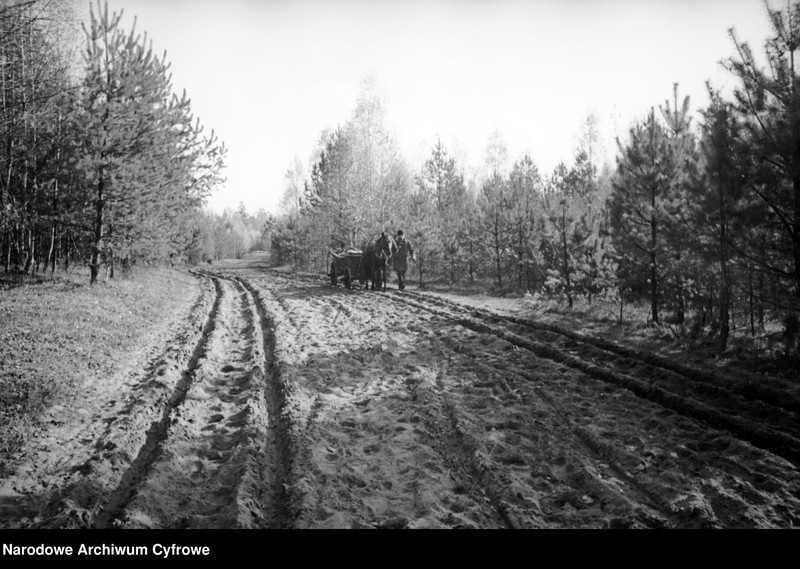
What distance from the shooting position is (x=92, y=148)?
12438mm

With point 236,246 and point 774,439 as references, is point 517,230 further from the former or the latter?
point 236,246

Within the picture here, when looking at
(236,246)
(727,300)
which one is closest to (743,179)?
(727,300)

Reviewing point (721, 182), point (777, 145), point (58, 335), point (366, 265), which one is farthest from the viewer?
Answer: point (366, 265)

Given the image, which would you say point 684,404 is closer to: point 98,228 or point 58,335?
point 58,335

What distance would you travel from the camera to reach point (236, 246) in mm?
72625

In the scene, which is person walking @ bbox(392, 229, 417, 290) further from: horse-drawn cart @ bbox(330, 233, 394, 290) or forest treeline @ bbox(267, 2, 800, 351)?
forest treeline @ bbox(267, 2, 800, 351)

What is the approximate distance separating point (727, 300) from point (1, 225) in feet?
61.0

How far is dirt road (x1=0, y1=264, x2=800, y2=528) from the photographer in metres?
2.98

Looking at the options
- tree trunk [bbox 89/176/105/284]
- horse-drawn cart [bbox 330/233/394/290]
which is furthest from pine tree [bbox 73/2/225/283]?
horse-drawn cart [bbox 330/233/394/290]

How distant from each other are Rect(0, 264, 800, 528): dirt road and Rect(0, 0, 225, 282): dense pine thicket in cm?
883

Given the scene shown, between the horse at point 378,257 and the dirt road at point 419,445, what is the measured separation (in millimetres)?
8810

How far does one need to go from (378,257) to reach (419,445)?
40.3ft

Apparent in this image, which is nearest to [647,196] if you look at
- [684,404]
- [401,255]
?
[684,404]

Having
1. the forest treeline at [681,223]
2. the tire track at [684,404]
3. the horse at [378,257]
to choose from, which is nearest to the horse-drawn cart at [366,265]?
the horse at [378,257]
